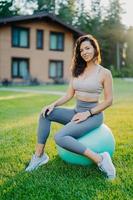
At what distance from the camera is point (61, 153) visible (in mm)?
5379

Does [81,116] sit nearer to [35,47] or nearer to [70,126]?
[70,126]

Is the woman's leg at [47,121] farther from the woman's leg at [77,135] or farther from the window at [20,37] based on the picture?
the window at [20,37]

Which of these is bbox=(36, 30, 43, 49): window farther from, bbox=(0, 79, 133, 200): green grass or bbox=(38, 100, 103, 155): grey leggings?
bbox=(38, 100, 103, 155): grey leggings

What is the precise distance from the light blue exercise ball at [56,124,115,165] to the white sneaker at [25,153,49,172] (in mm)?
246

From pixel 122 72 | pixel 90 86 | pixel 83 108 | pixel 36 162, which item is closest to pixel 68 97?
pixel 83 108

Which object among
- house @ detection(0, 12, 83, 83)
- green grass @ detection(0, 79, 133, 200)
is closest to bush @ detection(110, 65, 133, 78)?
house @ detection(0, 12, 83, 83)

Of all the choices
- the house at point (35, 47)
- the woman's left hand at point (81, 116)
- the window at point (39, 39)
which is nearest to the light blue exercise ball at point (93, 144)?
the woman's left hand at point (81, 116)

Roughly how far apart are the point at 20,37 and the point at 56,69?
3867mm

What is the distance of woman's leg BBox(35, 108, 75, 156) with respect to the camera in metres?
5.37

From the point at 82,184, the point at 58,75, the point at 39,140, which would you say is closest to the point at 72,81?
the point at 39,140

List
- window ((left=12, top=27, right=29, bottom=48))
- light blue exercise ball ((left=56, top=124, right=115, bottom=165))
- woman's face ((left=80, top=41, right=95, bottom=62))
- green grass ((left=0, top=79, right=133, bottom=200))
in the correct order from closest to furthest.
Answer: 1. green grass ((left=0, top=79, right=133, bottom=200))
2. light blue exercise ball ((left=56, top=124, right=115, bottom=165))
3. woman's face ((left=80, top=41, right=95, bottom=62))
4. window ((left=12, top=27, right=29, bottom=48))

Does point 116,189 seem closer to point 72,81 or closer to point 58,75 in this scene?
point 72,81

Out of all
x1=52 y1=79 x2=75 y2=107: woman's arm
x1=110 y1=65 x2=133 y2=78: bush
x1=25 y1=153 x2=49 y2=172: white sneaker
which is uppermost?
x1=52 y1=79 x2=75 y2=107: woman's arm

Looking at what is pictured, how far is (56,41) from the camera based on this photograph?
104 ft
